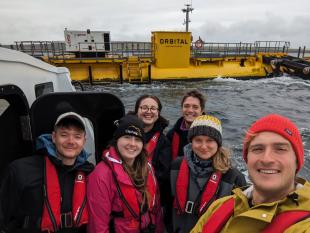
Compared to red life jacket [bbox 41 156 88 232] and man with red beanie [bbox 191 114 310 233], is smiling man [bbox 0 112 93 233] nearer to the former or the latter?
red life jacket [bbox 41 156 88 232]

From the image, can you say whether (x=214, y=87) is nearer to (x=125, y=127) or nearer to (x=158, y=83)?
(x=158, y=83)

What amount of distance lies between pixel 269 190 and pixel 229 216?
0.26 metres

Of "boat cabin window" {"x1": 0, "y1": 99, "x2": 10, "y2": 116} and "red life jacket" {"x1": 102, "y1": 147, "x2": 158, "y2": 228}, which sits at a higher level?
"boat cabin window" {"x1": 0, "y1": 99, "x2": 10, "y2": 116}

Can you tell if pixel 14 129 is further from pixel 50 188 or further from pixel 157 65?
pixel 157 65

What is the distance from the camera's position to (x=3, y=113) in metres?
2.65

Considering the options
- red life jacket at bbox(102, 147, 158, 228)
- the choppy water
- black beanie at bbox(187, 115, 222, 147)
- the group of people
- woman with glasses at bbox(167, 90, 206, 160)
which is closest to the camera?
the group of people

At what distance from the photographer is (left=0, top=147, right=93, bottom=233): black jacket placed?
1.98 metres

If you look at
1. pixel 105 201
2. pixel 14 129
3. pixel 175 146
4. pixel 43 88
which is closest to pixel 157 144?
pixel 175 146

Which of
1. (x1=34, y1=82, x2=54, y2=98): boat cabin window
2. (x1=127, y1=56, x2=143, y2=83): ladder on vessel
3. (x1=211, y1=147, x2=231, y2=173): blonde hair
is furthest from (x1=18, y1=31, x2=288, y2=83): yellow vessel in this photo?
(x1=211, y1=147, x2=231, y2=173): blonde hair

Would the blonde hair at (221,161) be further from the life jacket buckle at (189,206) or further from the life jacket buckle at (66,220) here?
the life jacket buckle at (66,220)

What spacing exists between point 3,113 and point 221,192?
6.97 ft

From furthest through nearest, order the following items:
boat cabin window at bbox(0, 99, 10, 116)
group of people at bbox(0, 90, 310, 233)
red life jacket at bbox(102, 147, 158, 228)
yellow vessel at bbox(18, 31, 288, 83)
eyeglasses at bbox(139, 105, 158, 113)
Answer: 1. yellow vessel at bbox(18, 31, 288, 83)
2. eyeglasses at bbox(139, 105, 158, 113)
3. boat cabin window at bbox(0, 99, 10, 116)
4. red life jacket at bbox(102, 147, 158, 228)
5. group of people at bbox(0, 90, 310, 233)

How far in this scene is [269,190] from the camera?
56.3 inches

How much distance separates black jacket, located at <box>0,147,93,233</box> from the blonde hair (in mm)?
1213
